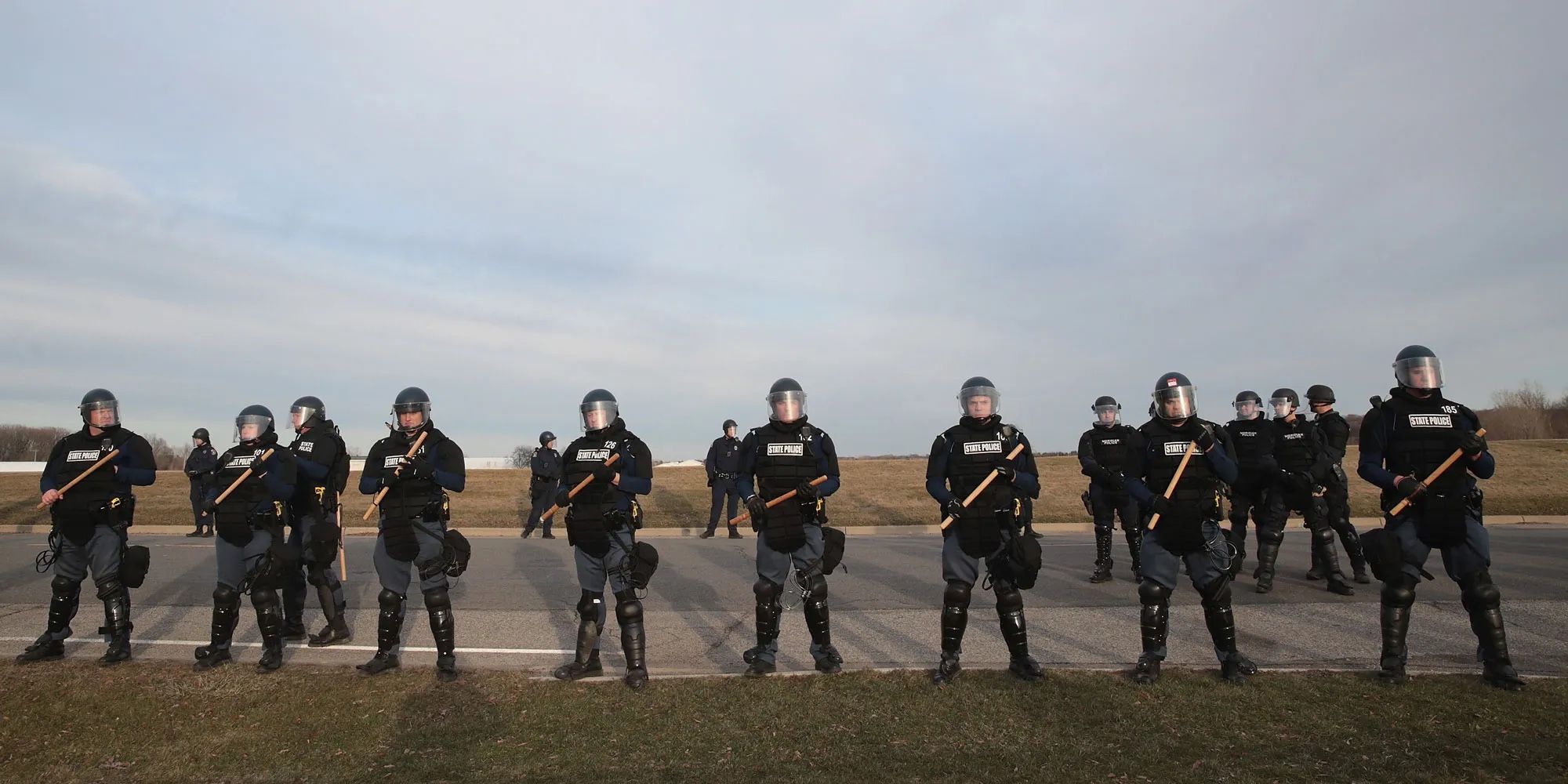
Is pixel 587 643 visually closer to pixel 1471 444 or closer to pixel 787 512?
pixel 787 512

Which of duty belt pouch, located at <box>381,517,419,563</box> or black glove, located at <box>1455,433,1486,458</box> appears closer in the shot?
black glove, located at <box>1455,433,1486,458</box>

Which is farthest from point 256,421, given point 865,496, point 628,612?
point 865,496

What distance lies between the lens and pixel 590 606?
24.1 ft

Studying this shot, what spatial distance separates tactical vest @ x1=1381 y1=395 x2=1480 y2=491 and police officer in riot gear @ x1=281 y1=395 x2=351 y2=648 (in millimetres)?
9432

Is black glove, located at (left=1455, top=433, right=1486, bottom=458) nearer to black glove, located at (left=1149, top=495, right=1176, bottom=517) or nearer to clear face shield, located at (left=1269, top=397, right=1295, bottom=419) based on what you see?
black glove, located at (left=1149, top=495, right=1176, bottom=517)

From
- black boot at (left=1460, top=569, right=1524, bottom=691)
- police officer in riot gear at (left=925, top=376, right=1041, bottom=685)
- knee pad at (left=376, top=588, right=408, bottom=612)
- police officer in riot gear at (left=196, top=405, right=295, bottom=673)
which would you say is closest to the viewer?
black boot at (left=1460, top=569, right=1524, bottom=691)

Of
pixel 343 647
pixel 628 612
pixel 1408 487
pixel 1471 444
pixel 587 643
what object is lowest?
pixel 343 647

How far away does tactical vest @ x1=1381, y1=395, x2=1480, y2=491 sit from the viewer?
6.58 m

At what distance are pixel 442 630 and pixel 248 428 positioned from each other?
3026 mm

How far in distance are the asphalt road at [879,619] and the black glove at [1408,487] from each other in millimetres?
1444

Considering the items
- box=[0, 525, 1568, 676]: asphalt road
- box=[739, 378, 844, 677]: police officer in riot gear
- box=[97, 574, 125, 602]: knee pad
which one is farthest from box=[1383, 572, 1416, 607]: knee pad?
box=[97, 574, 125, 602]: knee pad

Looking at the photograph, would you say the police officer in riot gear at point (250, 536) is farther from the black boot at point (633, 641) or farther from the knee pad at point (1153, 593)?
the knee pad at point (1153, 593)

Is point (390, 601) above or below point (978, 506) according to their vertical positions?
below

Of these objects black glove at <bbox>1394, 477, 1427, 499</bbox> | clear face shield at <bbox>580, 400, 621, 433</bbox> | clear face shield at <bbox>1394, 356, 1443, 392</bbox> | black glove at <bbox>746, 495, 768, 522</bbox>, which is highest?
clear face shield at <bbox>1394, 356, 1443, 392</bbox>
